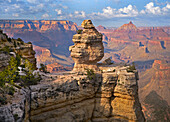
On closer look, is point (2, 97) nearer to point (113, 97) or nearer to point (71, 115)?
point (71, 115)

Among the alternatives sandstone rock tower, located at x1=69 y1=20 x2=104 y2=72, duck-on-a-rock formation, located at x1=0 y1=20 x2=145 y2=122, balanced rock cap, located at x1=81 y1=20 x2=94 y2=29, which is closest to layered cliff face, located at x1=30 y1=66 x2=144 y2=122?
duck-on-a-rock formation, located at x1=0 y1=20 x2=145 y2=122

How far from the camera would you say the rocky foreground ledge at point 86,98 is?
113 feet

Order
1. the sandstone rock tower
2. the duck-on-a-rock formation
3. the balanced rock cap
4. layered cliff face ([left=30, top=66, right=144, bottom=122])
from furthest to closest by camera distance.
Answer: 1. the balanced rock cap
2. the sandstone rock tower
3. layered cliff face ([left=30, top=66, right=144, bottom=122])
4. the duck-on-a-rock formation

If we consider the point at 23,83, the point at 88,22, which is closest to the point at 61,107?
the point at 23,83

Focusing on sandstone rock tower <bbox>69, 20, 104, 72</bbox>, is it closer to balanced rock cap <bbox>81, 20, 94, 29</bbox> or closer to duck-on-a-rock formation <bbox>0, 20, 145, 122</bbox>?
balanced rock cap <bbox>81, 20, 94, 29</bbox>

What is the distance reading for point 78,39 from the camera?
51.0 metres

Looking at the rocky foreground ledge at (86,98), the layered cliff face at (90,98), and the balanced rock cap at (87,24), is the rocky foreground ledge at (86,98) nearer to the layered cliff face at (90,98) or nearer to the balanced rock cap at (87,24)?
the layered cliff face at (90,98)

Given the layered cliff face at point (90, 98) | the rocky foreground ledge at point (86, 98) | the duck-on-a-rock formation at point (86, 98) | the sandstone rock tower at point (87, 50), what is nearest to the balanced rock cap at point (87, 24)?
the sandstone rock tower at point (87, 50)

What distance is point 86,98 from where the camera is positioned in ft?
136

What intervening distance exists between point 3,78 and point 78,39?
26.0 meters

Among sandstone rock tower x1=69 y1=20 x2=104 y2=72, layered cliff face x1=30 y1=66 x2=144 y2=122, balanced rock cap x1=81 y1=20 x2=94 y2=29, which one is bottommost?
layered cliff face x1=30 y1=66 x2=144 y2=122

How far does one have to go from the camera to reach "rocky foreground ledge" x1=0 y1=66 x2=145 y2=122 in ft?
113

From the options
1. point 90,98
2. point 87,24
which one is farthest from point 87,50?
point 90,98

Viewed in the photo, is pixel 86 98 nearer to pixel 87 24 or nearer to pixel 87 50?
pixel 87 50
